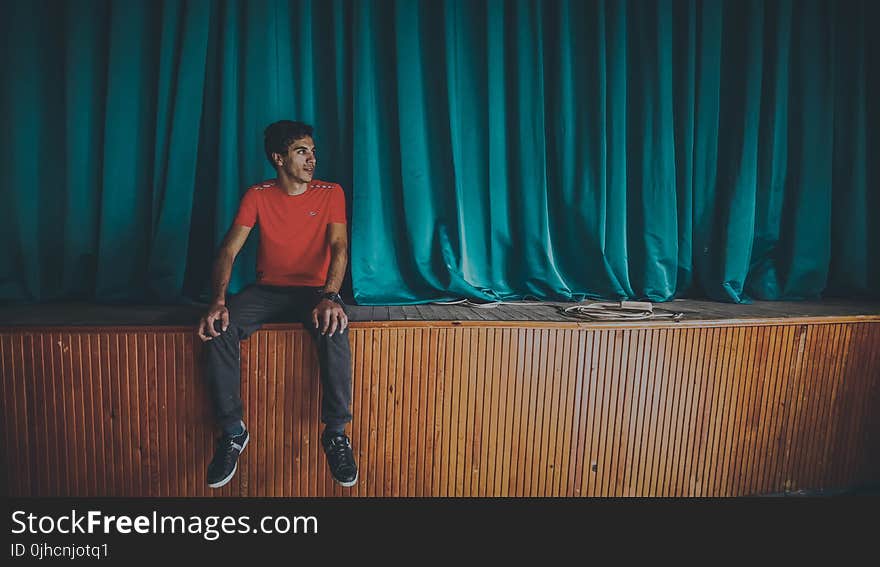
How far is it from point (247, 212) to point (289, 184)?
18cm

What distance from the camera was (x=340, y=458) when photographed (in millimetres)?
1594

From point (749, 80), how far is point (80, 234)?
2.97 metres

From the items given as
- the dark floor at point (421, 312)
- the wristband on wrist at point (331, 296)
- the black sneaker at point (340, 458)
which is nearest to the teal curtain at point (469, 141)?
the dark floor at point (421, 312)

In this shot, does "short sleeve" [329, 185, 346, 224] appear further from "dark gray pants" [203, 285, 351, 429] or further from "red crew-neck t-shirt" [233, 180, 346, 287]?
"dark gray pants" [203, 285, 351, 429]

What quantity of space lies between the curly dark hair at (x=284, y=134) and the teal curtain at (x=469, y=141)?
25 centimetres

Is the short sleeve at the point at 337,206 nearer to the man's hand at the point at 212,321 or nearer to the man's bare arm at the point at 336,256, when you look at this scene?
the man's bare arm at the point at 336,256

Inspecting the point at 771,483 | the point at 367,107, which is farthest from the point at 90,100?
the point at 771,483

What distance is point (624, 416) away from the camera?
6.08 ft

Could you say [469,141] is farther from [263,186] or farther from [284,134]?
[263,186]

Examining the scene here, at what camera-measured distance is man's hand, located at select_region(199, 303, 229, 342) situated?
158 cm

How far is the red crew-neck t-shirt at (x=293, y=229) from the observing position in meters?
1.86

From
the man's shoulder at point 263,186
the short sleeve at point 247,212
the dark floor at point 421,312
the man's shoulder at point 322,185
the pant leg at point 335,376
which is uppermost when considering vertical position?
the man's shoulder at point 322,185

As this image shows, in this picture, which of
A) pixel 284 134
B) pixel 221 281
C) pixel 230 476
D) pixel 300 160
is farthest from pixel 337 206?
pixel 230 476

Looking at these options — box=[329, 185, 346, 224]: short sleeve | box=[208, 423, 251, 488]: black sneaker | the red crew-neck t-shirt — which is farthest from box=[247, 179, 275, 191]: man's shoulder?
box=[208, 423, 251, 488]: black sneaker
